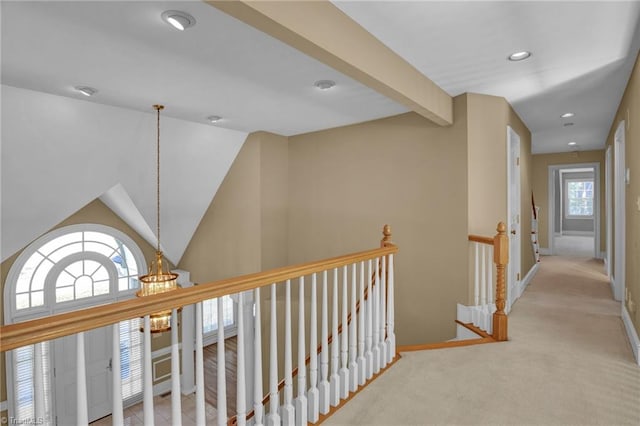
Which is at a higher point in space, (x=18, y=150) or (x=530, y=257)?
(x=18, y=150)

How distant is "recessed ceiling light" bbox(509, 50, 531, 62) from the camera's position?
9.17 feet

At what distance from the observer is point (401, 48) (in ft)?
8.86

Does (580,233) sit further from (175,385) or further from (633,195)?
(175,385)

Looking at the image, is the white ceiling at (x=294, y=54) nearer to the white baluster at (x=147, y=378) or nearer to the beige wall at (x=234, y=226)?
the beige wall at (x=234, y=226)

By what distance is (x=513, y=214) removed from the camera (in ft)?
15.0

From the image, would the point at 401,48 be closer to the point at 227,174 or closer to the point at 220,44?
the point at 220,44

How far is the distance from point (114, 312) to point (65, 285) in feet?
18.9

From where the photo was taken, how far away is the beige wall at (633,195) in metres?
2.87

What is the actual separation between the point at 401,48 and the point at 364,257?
157 centimetres

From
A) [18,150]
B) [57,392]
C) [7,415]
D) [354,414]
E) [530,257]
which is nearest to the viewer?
[354,414]

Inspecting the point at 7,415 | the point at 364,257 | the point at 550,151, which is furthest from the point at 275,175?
the point at 550,151

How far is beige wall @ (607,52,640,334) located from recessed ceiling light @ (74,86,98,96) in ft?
15.1

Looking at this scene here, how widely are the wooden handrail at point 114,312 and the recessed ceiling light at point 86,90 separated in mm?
2880

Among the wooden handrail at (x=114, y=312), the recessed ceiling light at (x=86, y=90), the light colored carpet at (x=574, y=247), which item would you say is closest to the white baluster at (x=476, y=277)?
the wooden handrail at (x=114, y=312)
